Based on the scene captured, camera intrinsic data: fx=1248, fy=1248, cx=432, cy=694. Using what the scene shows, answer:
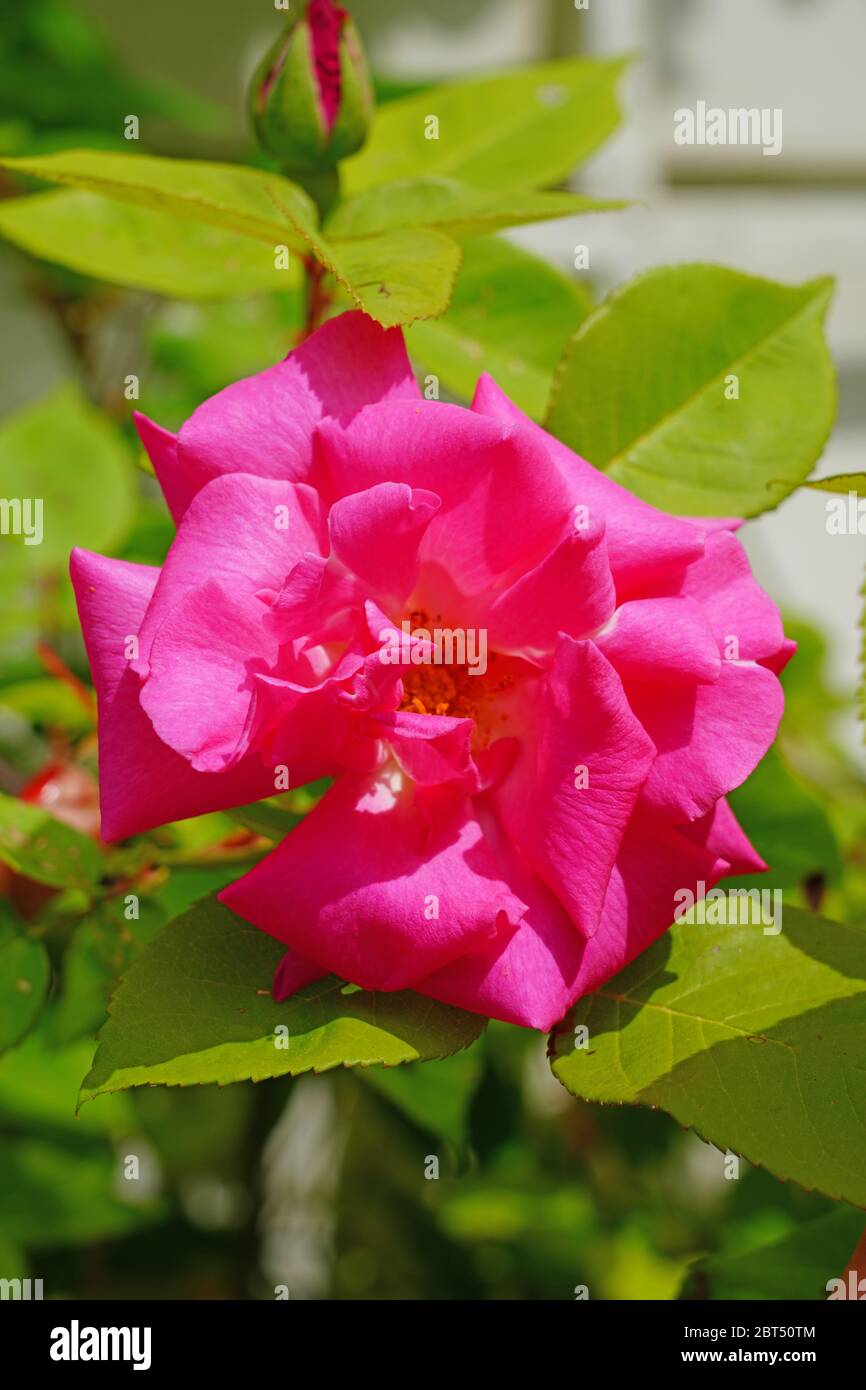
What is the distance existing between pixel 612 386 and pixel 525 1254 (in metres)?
0.92

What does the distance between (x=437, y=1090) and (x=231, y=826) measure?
7.6 inches

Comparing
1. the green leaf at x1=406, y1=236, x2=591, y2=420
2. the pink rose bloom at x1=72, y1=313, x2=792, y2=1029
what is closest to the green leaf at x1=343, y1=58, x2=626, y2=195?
the green leaf at x1=406, y1=236, x2=591, y2=420

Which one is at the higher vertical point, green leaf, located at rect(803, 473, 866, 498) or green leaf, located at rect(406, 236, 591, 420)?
green leaf, located at rect(406, 236, 591, 420)

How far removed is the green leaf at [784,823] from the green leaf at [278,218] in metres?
0.25

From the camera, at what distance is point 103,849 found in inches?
20.9

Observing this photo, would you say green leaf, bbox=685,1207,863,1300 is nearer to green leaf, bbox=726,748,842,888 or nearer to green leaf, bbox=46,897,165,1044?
green leaf, bbox=726,748,842,888

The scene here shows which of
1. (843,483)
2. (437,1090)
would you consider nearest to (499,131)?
(843,483)

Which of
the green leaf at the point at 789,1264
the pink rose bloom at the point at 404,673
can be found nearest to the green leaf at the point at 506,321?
the pink rose bloom at the point at 404,673

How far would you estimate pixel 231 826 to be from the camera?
55cm

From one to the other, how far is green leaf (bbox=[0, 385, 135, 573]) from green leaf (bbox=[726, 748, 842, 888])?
0.41 m

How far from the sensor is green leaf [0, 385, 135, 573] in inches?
31.0

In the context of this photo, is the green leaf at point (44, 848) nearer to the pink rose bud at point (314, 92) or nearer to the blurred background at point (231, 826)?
the blurred background at point (231, 826)
